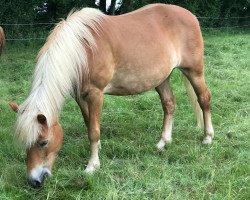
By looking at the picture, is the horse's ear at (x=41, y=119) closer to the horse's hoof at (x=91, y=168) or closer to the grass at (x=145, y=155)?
the grass at (x=145, y=155)

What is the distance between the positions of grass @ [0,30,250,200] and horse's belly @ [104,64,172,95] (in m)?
0.50

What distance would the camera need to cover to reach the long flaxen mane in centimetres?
318

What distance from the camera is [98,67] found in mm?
3803

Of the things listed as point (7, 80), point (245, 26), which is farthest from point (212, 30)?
point (7, 80)

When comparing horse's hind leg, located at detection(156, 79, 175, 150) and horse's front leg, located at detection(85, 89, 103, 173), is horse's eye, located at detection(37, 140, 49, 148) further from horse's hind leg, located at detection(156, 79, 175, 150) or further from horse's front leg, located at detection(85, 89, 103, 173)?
horse's hind leg, located at detection(156, 79, 175, 150)

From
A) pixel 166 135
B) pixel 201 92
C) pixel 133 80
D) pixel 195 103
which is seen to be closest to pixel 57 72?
pixel 133 80

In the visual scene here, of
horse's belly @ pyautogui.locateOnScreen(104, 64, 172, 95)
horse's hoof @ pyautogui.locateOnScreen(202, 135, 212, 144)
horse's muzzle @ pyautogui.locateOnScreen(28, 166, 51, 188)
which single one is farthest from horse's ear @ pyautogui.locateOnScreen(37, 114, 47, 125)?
horse's hoof @ pyautogui.locateOnScreen(202, 135, 212, 144)

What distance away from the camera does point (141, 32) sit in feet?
14.0

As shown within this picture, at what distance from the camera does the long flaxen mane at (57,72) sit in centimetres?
318

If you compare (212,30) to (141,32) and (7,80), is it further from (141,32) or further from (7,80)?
(141,32)

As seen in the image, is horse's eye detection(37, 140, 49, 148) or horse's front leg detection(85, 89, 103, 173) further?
horse's front leg detection(85, 89, 103, 173)

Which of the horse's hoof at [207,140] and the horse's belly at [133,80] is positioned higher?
the horse's belly at [133,80]

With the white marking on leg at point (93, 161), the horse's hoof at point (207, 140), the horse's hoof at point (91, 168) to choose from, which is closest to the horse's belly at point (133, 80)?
the white marking on leg at point (93, 161)

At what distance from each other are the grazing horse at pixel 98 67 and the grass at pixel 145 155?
20 centimetres
